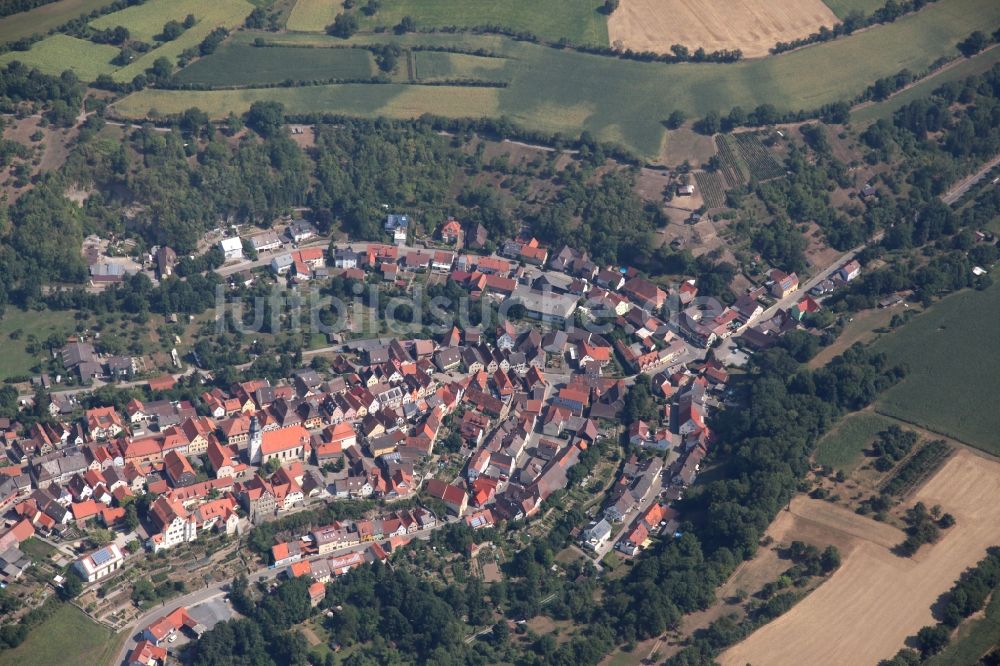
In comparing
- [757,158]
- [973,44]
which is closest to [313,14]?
[757,158]

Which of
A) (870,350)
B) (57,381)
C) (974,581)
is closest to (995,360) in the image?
(870,350)

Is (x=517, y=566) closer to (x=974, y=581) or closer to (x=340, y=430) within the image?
(x=340, y=430)

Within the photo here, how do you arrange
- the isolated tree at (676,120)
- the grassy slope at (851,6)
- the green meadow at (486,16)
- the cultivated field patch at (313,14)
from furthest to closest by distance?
the grassy slope at (851,6) → the green meadow at (486,16) → the cultivated field patch at (313,14) → the isolated tree at (676,120)

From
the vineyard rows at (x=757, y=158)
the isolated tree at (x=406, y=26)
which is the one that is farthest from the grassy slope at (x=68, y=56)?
the vineyard rows at (x=757, y=158)

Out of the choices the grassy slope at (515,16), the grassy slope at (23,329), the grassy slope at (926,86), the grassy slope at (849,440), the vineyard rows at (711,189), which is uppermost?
the grassy slope at (515,16)

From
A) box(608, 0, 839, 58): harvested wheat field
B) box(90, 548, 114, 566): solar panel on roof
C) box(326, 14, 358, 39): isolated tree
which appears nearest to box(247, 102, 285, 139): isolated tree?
box(326, 14, 358, 39): isolated tree

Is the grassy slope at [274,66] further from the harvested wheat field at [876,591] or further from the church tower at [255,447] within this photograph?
the harvested wheat field at [876,591]

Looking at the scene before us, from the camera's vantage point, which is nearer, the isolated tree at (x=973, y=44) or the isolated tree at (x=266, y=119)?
the isolated tree at (x=266, y=119)
